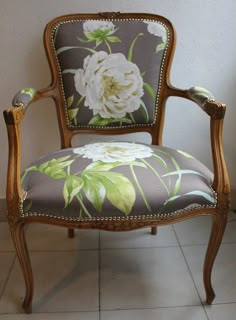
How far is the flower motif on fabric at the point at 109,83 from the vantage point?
121 cm

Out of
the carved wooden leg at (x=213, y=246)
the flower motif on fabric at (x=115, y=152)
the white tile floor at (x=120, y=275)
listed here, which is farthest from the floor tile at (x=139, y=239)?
the flower motif on fabric at (x=115, y=152)

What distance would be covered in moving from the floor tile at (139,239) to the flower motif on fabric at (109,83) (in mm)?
541

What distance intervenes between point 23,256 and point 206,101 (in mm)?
682

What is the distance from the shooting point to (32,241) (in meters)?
1.46

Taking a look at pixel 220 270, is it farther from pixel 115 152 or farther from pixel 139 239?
pixel 115 152

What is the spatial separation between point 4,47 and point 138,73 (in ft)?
1.78

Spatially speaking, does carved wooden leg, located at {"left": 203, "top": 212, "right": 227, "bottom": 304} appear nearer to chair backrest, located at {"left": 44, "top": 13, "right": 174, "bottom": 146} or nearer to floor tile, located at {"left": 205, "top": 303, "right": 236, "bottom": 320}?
floor tile, located at {"left": 205, "top": 303, "right": 236, "bottom": 320}

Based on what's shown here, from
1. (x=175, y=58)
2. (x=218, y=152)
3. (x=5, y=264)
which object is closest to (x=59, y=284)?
(x=5, y=264)

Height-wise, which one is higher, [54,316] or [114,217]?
[114,217]

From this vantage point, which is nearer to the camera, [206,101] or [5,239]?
[206,101]

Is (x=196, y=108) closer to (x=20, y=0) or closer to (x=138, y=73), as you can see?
(x=138, y=73)

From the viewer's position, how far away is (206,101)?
3.27 feet

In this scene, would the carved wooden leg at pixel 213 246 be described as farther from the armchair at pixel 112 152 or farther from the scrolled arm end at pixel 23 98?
the scrolled arm end at pixel 23 98

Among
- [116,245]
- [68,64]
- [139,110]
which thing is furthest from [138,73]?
[116,245]
